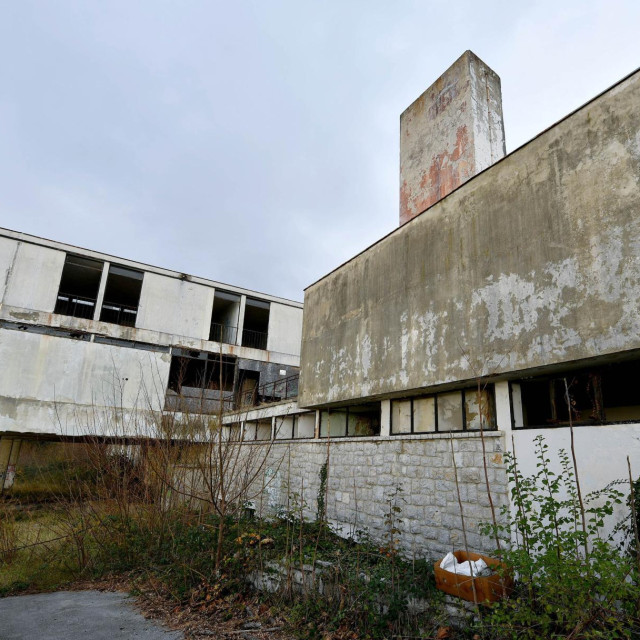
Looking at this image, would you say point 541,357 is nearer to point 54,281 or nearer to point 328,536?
point 328,536

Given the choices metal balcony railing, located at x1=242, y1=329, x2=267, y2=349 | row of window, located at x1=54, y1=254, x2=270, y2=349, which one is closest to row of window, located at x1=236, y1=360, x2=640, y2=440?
row of window, located at x1=54, y1=254, x2=270, y2=349

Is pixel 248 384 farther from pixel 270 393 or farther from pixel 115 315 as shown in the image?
pixel 115 315

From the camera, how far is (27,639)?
5301 mm

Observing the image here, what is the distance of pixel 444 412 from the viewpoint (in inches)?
323

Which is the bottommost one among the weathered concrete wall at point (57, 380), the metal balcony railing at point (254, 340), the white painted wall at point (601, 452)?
the white painted wall at point (601, 452)

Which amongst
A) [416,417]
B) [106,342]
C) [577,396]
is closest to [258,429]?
[106,342]

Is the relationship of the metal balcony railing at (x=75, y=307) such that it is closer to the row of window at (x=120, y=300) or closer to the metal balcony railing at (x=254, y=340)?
the row of window at (x=120, y=300)

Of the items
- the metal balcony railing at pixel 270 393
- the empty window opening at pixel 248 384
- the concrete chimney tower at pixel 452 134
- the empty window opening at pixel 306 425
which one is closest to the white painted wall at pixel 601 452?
Result: the concrete chimney tower at pixel 452 134

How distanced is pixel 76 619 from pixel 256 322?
2275 centimetres

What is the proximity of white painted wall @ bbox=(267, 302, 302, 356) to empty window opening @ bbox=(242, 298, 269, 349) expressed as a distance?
510mm

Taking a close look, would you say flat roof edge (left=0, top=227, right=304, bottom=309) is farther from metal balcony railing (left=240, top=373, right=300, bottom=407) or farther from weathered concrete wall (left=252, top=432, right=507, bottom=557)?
weathered concrete wall (left=252, top=432, right=507, bottom=557)

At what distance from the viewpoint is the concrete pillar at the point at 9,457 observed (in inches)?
793

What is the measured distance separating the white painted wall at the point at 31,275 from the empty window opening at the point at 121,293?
2.37 m

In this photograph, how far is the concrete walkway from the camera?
5449mm
